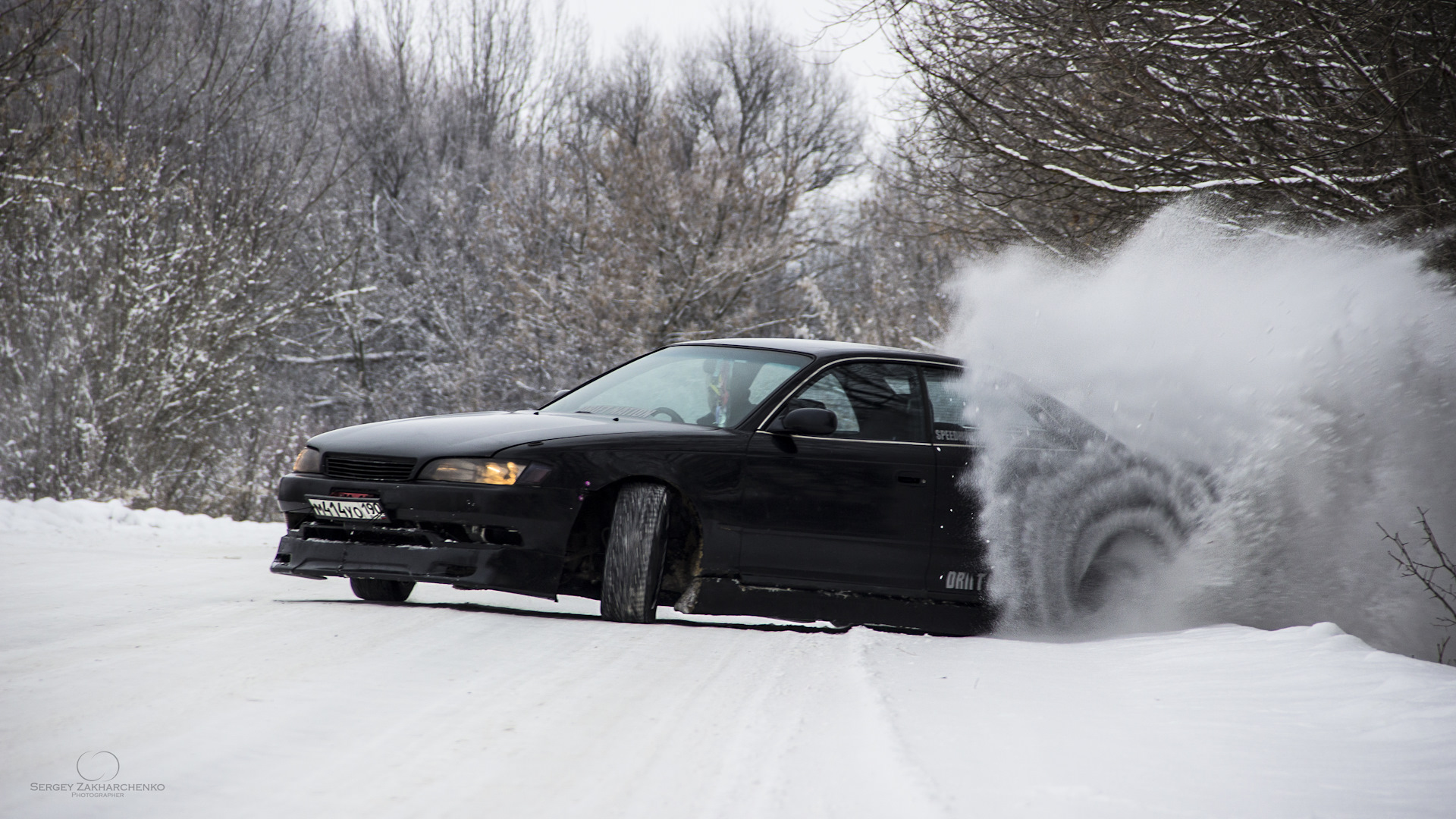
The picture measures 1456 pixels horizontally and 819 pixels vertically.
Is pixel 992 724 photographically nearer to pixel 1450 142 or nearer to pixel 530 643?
pixel 530 643

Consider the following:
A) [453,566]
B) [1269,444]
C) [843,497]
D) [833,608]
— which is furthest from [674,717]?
[1269,444]

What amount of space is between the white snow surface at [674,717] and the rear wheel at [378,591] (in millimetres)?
377

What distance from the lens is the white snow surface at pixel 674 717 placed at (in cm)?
282

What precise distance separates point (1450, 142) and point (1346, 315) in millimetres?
1103

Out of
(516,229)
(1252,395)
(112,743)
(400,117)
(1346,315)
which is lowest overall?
(112,743)

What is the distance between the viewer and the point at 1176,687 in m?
4.47

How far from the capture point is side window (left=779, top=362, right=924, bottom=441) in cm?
604

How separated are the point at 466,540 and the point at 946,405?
8.28 feet

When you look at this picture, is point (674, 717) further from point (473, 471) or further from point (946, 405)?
point (946, 405)

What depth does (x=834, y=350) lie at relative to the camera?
6332 mm

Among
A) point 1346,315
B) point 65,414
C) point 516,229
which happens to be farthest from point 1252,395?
point 516,229

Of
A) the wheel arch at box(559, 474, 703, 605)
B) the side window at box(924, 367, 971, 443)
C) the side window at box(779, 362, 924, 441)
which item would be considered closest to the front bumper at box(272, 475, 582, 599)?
the wheel arch at box(559, 474, 703, 605)

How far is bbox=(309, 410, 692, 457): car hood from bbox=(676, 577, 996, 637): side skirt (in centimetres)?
78

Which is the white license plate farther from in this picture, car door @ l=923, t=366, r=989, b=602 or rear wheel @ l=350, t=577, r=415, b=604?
car door @ l=923, t=366, r=989, b=602
